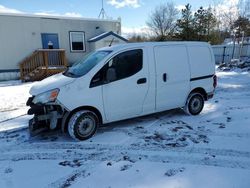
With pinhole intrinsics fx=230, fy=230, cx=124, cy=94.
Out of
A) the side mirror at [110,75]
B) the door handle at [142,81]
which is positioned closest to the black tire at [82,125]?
the side mirror at [110,75]

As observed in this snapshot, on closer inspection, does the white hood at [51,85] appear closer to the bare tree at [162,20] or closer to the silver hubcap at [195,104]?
the silver hubcap at [195,104]

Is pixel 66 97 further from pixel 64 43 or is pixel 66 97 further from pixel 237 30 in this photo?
pixel 237 30

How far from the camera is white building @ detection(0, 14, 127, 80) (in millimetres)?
13984

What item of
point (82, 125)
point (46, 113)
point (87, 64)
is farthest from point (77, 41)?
point (82, 125)

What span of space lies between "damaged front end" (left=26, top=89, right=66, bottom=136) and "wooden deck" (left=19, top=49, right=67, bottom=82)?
989 centimetres

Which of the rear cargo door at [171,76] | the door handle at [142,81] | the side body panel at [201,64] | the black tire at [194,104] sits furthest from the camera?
the black tire at [194,104]

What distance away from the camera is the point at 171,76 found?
5.32 metres

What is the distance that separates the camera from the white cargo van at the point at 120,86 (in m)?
4.39

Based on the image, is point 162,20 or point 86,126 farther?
point 162,20

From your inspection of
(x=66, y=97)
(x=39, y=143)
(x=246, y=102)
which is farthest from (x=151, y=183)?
(x=246, y=102)

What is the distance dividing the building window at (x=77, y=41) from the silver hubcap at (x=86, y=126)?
1246cm

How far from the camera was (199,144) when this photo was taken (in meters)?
4.24

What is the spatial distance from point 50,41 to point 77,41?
190cm

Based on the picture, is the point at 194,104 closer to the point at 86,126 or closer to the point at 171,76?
the point at 171,76
